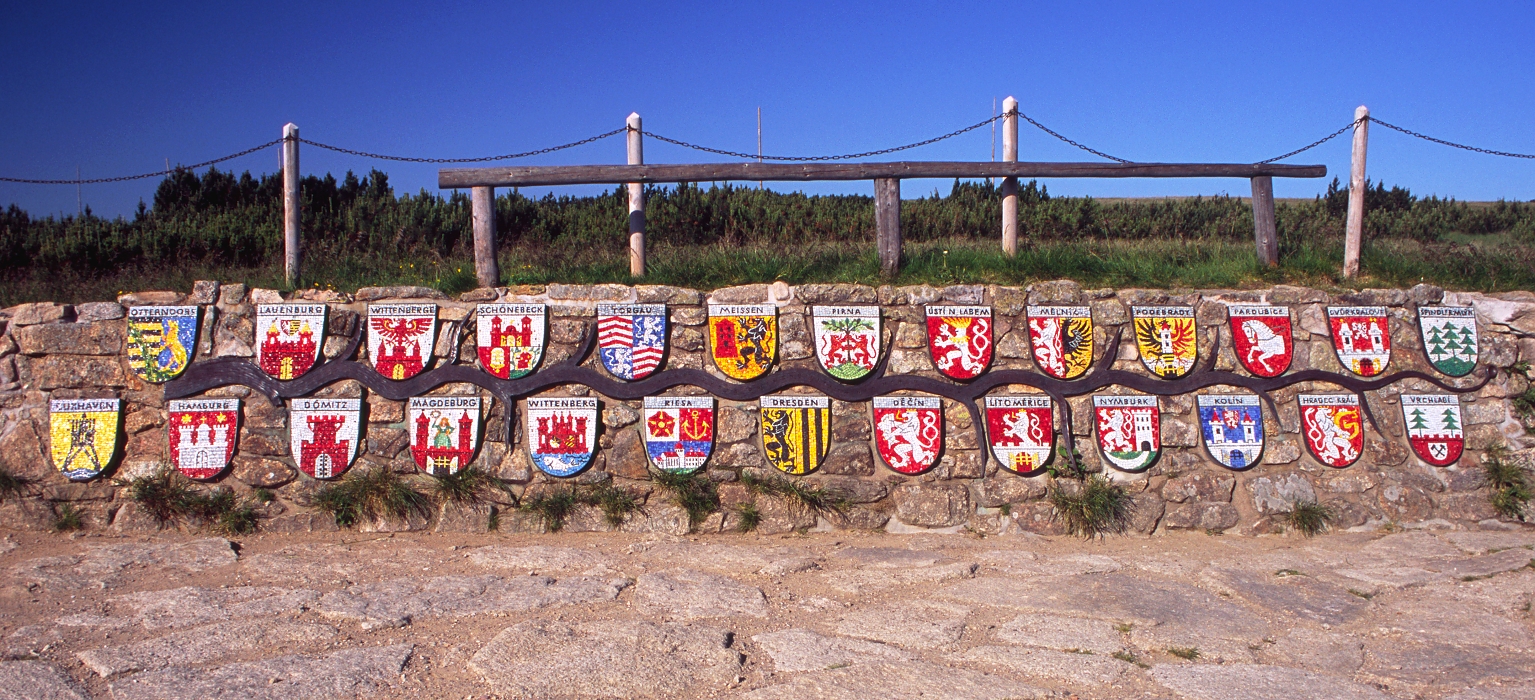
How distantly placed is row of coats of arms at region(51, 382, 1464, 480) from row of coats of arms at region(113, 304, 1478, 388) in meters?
0.23

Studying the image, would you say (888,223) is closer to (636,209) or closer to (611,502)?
(636,209)

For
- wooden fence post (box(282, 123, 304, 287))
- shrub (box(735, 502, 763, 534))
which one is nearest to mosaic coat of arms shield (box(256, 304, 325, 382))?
wooden fence post (box(282, 123, 304, 287))

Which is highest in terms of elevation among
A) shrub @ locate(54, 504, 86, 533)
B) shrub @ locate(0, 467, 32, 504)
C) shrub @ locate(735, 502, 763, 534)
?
shrub @ locate(0, 467, 32, 504)

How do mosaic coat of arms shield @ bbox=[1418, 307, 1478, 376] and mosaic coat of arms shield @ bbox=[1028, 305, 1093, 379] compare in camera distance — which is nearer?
mosaic coat of arms shield @ bbox=[1028, 305, 1093, 379]

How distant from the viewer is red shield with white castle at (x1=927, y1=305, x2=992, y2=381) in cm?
582

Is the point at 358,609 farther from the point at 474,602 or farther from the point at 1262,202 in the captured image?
the point at 1262,202

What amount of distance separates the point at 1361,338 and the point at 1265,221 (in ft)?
3.80

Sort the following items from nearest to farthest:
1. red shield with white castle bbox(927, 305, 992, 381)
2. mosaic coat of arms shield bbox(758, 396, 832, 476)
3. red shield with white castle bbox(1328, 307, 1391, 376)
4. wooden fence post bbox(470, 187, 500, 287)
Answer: mosaic coat of arms shield bbox(758, 396, 832, 476) → red shield with white castle bbox(927, 305, 992, 381) → red shield with white castle bbox(1328, 307, 1391, 376) → wooden fence post bbox(470, 187, 500, 287)

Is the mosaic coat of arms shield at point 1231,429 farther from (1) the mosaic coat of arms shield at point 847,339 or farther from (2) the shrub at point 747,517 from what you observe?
(2) the shrub at point 747,517

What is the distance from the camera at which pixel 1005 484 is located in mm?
5762

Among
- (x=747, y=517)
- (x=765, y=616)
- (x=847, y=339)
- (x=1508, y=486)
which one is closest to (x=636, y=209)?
(x=847, y=339)

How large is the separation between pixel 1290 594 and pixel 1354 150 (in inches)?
166

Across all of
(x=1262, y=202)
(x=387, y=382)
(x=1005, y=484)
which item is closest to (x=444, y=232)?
(x=387, y=382)

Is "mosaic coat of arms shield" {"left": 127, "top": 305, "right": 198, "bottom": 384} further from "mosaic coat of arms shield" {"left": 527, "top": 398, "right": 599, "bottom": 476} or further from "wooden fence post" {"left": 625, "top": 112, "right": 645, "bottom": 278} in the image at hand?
"wooden fence post" {"left": 625, "top": 112, "right": 645, "bottom": 278}
